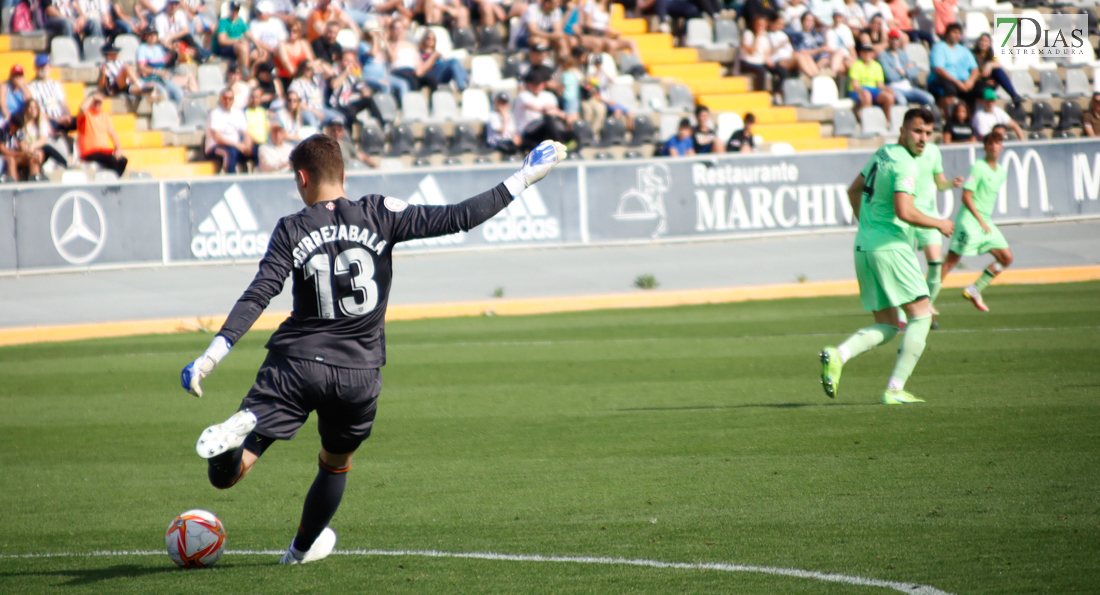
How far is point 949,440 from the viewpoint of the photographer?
7359mm

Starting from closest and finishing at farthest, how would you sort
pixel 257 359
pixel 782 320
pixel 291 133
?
pixel 257 359 < pixel 782 320 < pixel 291 133

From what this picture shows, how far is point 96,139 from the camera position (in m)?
19.2

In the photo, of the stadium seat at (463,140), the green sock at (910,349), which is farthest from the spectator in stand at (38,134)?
the green sock at (910,349)

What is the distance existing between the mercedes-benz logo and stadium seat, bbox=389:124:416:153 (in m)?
5.36

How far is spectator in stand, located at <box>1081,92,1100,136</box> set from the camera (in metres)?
24.9

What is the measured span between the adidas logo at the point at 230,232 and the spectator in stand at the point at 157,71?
150 inches

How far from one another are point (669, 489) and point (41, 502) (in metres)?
3.64

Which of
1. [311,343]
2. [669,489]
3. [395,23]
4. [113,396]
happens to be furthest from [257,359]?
[395,23]

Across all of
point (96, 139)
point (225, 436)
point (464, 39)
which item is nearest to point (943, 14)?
point (464, 39)

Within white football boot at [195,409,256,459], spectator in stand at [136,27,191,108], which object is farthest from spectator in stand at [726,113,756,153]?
white football boot at [195,409,256,459]

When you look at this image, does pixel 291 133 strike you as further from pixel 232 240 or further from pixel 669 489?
A: pixel 669 489

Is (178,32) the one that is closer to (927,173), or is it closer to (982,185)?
(982,185)

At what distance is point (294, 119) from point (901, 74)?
45.4 ft

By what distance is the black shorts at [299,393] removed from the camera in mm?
4680
